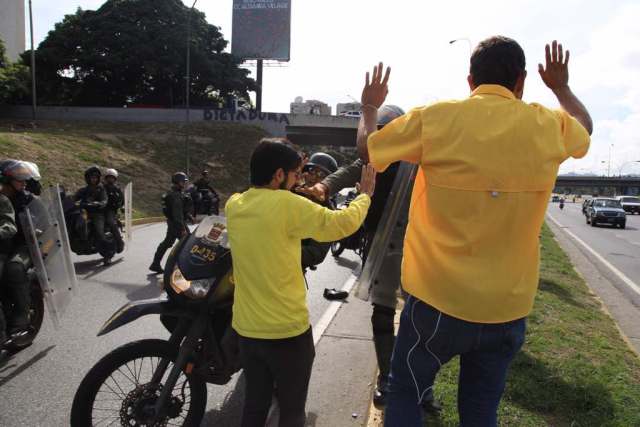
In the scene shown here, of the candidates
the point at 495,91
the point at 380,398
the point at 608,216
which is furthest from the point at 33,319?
the point at 608,216

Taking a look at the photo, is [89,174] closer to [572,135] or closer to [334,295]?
[334,295]

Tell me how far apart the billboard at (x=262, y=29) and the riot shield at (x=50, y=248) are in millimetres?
48101

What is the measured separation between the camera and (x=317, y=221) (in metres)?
2.30

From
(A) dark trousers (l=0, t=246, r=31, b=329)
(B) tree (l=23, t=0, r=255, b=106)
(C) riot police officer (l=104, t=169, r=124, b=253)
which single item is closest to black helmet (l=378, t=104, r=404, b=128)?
(A) dark trousers (l=0, t=246, r=31, b=329)

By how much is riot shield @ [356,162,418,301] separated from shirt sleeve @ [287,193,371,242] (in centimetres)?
78

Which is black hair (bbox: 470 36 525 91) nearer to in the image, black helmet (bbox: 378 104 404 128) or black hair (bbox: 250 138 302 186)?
black hair (bbox: 250 138 302 186)

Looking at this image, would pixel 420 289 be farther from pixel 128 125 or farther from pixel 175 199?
pixel 128 125

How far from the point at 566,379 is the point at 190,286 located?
2894 millimetres

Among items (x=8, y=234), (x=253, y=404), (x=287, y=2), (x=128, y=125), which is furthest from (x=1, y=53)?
(x=253, y=404)

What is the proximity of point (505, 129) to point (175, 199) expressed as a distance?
7692mm

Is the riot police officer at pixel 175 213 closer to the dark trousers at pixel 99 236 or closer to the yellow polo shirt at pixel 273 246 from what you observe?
the dark trousers at pixel 99 236

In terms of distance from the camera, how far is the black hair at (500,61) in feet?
6.06

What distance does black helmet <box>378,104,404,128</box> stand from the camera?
10.7ft

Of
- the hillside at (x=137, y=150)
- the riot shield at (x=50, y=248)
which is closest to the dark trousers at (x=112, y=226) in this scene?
the riot shield at (x=50, y=248)
